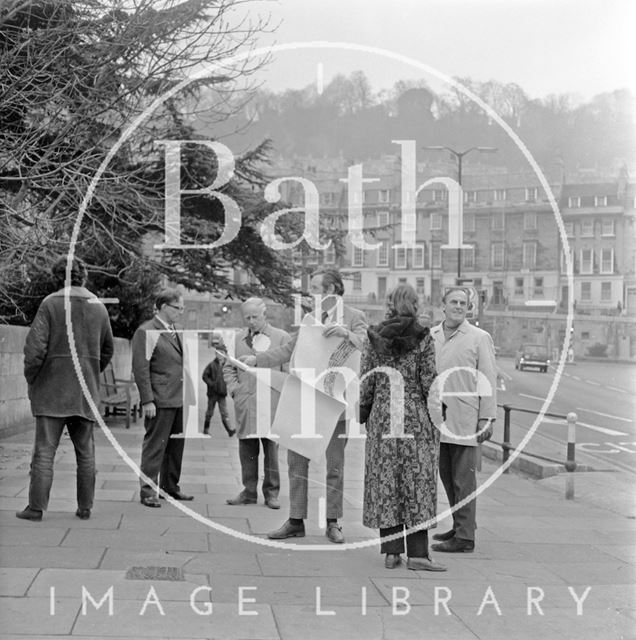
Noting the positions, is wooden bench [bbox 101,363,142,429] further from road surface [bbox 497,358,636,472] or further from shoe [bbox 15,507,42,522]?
shoe [bbox 15,507,42,522]

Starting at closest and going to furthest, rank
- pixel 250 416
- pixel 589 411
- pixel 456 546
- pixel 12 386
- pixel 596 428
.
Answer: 1. pixel 456 546
2. pixel 250 416
3. pixel 12 386
4. pixel 596 428
5. pixel 589 411

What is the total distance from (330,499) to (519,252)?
351 feet

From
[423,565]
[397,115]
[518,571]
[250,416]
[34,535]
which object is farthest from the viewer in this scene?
[397,115]

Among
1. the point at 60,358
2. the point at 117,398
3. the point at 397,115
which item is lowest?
the point at 117,398

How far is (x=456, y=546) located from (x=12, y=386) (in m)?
9.41

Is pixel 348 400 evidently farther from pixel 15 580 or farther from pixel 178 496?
pixel 15 580

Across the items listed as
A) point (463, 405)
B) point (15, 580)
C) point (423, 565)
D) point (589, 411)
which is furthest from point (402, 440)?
point (589, 411)

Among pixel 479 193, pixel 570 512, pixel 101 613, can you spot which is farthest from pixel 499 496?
pixel 479 193

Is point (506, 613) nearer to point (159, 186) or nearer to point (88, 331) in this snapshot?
point (88, 331)

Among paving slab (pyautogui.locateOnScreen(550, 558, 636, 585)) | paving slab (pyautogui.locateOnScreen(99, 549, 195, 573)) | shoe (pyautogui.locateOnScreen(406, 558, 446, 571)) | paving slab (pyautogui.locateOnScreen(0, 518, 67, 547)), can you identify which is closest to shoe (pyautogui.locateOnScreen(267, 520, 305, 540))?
paving slab (pyautogui.locateOnScreen(99, 549, 195, 573))

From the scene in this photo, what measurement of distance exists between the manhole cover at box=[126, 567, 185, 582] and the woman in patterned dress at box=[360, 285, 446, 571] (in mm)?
1313

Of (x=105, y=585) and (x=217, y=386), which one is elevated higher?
(x=217, y=386)

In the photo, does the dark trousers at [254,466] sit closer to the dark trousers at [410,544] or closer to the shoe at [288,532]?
the shoe at [288,532]

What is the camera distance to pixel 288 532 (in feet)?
25.0
